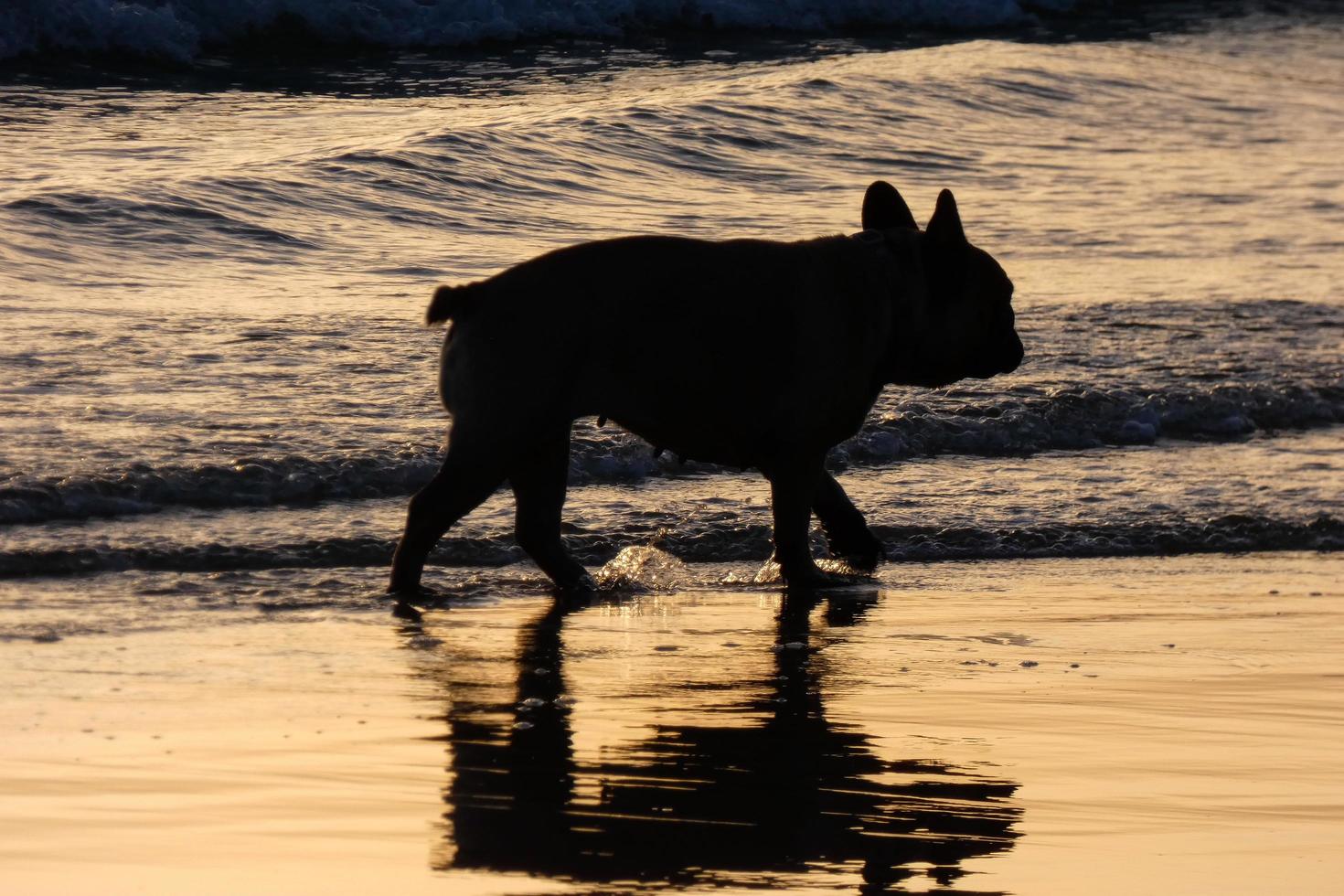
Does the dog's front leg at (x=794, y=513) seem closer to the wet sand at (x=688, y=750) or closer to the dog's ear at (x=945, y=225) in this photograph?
the wet sand at (x=688, y=750)

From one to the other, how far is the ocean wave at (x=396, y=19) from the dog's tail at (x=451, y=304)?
1497cm

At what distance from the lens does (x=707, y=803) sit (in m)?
4.91

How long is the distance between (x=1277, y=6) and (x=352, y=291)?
984 inches

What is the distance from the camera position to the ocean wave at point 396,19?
2092 cm

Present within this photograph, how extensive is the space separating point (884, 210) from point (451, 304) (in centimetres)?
192

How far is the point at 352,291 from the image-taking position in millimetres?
12562

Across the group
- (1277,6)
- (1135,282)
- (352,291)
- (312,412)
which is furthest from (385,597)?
(1277,6)

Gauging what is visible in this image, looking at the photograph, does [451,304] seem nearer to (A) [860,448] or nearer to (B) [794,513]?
(B) [794,513]

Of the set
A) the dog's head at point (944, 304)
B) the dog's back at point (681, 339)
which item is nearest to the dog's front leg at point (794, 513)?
the dog's back at point (681, 339)

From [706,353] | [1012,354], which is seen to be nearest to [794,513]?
[706,353]

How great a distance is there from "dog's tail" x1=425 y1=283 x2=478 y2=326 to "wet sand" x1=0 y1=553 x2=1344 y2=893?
1004 millimetres

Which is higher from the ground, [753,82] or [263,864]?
[753,82]

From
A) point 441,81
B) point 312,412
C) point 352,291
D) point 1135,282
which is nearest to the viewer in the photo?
point 312,412

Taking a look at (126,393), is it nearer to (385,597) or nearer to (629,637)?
(385,597)
